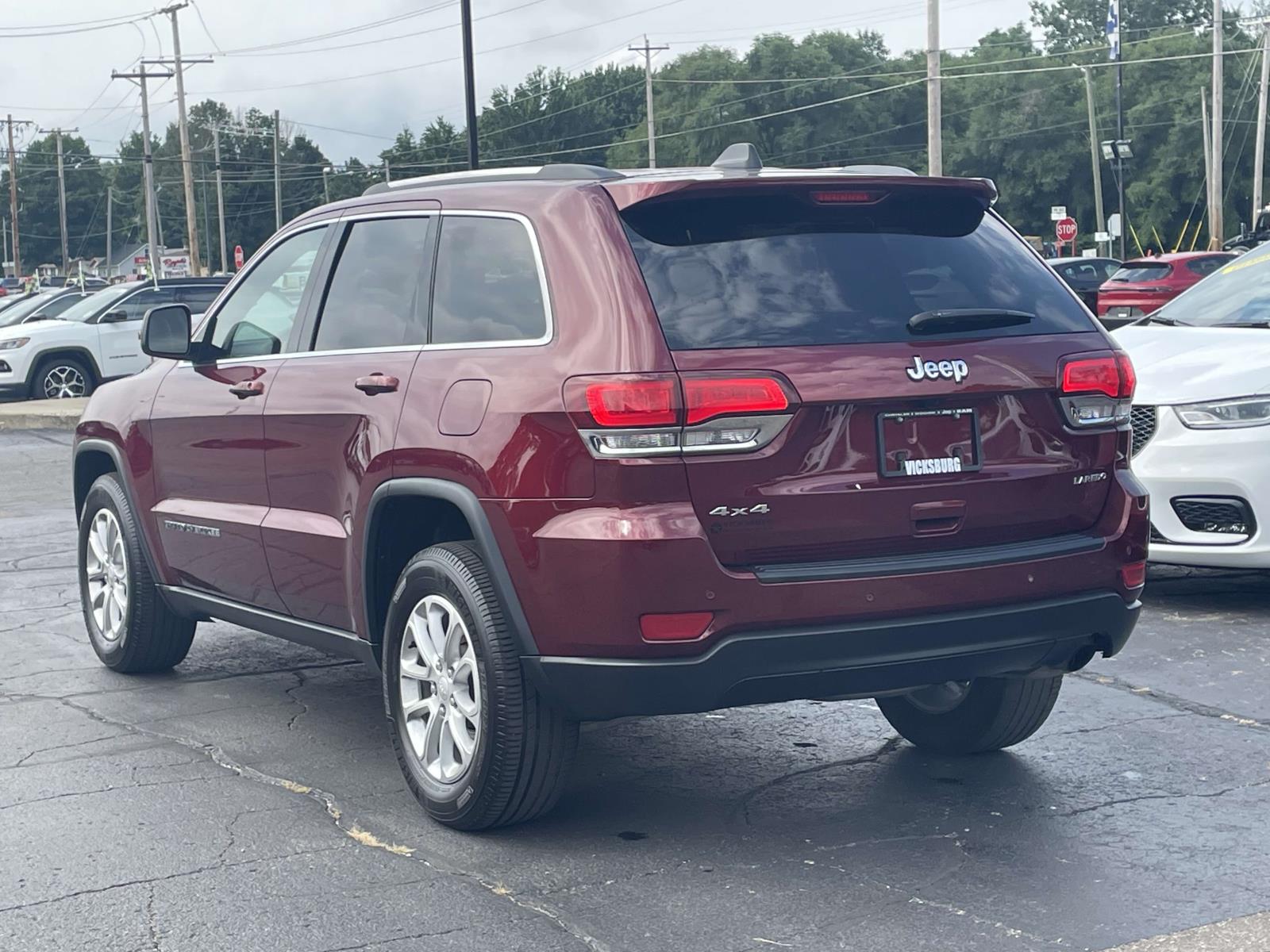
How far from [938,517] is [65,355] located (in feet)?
66.6

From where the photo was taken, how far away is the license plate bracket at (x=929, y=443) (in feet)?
13.9

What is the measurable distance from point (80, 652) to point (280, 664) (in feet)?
3.02

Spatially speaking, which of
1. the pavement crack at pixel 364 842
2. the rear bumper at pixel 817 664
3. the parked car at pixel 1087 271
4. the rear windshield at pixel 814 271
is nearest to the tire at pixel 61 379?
the pavement crack at pixel 364 842

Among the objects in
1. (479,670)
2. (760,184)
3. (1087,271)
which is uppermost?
(760,184)

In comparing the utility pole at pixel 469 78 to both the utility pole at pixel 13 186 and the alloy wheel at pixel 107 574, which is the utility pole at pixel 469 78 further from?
the utility pole at pixel 13 186

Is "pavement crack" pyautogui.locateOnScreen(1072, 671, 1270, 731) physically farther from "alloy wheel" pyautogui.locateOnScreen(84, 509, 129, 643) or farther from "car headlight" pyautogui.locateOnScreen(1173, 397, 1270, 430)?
"alloy wheel" pyautogui.locateOnScreen(84, 509, 129, 643)

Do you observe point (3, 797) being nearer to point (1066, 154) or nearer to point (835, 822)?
point (835, 822)

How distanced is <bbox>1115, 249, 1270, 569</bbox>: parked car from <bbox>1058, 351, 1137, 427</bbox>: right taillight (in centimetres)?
290

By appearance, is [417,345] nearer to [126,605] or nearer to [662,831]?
[662,831]

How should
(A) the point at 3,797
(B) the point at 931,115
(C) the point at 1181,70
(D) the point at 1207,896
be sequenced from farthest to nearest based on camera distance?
(C) the point at 1181,70 < (B) the point at 931,115 < (A) the point at 3,797 < (D) the point at 1207,896

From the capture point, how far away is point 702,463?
407cm

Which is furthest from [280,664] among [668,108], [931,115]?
[668,108]

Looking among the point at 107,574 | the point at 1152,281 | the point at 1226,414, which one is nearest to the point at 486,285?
the point at 107,574

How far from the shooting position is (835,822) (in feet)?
15.4
